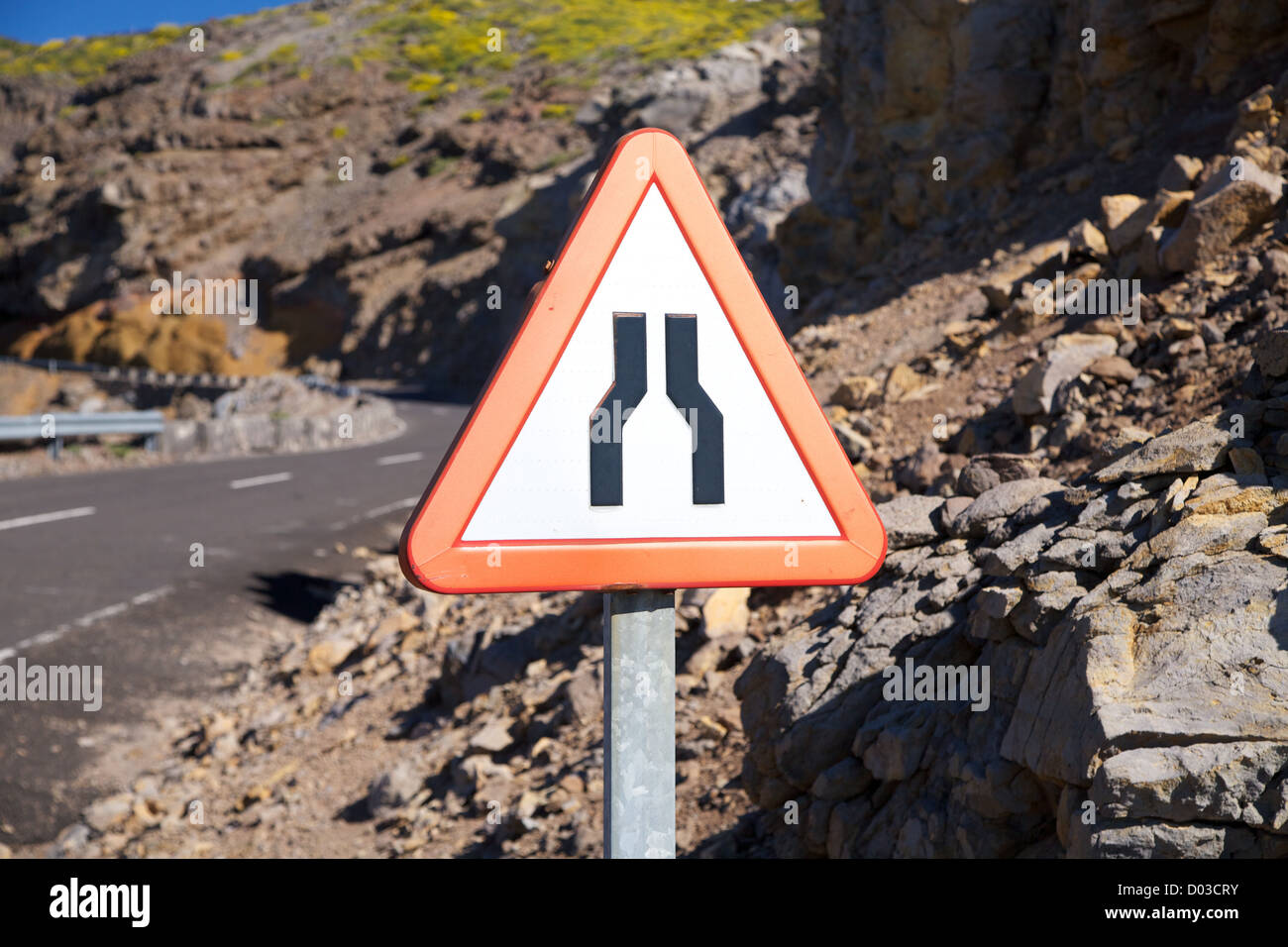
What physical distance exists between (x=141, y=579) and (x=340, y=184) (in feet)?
152

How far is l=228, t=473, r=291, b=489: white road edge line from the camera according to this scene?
50.3ft

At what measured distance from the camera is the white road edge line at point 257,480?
15328 mm

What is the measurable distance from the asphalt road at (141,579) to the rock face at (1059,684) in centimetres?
502

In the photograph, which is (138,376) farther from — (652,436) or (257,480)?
(652,436)

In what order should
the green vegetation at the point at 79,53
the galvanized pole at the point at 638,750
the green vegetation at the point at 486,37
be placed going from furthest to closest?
the green vegetation at the point at 79,53
the green vegetation at the point at 486,37
the galvanized pole at the point at 638,750

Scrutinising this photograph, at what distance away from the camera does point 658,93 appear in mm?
35938

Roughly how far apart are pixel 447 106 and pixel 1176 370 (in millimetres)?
56625

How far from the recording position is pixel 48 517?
12.4 m

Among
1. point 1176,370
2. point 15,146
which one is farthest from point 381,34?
point 1176,370

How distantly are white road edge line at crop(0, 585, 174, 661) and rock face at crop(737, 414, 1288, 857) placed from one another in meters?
6.63

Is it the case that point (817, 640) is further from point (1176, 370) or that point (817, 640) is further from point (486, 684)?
point (486, 684)

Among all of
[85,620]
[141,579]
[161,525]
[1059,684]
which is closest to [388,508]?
[161,525]

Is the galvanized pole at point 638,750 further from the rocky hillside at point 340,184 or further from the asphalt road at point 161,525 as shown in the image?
the rocky hillside at point 340,184

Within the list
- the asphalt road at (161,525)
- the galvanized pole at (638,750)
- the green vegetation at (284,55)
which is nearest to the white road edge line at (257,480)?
the asphalt road at (161,525)
